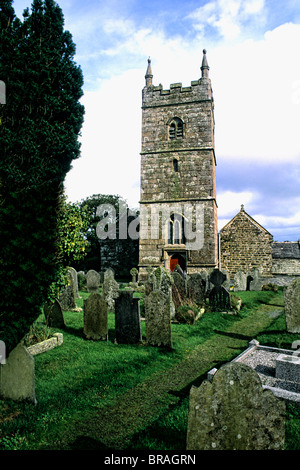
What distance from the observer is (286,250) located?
76.5ft

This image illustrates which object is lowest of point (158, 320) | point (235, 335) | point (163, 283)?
point (235, 335)

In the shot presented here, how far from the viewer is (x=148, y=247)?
779 inches

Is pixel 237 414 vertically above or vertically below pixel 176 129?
below

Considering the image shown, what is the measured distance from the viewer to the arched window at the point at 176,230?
1975 centimetres

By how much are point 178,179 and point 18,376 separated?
17119 millimetres

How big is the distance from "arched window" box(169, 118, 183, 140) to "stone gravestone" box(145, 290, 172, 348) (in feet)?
52.2

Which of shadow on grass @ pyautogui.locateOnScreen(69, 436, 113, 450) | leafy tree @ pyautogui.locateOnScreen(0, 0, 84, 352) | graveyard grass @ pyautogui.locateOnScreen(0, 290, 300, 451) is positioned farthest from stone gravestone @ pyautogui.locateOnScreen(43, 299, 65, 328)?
leafy tree @ pyautogui.locateOnScreen(0, 0, 84, 352)

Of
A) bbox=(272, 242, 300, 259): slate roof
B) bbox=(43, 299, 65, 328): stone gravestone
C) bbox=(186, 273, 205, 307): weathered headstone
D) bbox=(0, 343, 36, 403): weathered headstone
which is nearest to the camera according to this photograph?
bbox=(0, 343, 36, 403): weathered headstone

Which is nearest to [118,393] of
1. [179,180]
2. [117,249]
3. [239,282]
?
[239,282]

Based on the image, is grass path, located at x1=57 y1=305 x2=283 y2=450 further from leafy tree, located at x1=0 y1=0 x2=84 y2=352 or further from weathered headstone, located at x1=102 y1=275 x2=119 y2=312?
leafy tree, located at x1=0 y1=0 x2=84 y2=352

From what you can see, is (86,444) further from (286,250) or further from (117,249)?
(286,250)

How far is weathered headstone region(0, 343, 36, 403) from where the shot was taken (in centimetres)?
424
